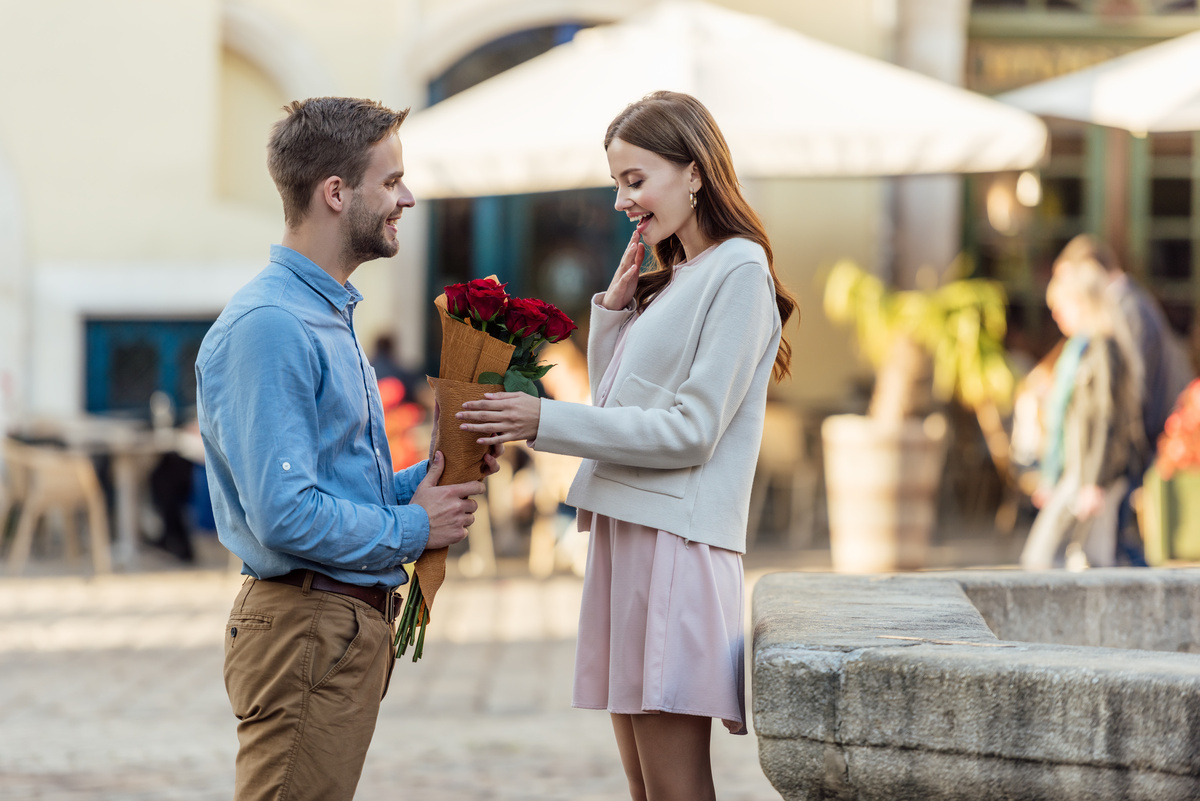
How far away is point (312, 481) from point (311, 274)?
37cm

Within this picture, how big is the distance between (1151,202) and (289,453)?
11149 mm

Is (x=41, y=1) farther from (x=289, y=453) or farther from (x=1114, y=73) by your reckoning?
(x=289, y=453)

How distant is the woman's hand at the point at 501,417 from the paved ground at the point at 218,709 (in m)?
2.29

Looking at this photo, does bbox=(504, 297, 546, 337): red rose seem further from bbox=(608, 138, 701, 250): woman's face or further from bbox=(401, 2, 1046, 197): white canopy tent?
bbox=(401, 2, 1046, 197): white canopy tent

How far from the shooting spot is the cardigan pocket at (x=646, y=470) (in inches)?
93.6

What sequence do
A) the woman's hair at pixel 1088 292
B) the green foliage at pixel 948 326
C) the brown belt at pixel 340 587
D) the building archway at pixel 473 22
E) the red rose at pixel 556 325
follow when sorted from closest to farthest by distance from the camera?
the brown belt at pixel 340 587 → the red rose at pixel 556 325 → the woman's hair at pixel 1088 292 → the green foliage at pixel 948 326 → the building archway at pixel 473 22

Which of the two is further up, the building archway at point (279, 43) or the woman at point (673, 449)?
the building archway at point (279, 43)

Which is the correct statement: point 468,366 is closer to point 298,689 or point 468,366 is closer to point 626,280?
point 626,280

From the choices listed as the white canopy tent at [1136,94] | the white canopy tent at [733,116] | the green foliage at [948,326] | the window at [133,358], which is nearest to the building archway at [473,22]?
the window at [133,358]

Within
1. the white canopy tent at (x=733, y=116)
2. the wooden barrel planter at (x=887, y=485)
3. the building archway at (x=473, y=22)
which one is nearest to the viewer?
the white canopy tent at (x=733, y=116)

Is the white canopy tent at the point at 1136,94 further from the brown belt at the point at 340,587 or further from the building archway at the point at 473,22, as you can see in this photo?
the brown belt at the point at 340,587

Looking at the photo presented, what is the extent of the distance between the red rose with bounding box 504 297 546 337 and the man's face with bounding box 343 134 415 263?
9.0 inches

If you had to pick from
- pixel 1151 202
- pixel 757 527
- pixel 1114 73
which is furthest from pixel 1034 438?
pixel 1151 202

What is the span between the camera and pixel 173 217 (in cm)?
1112
